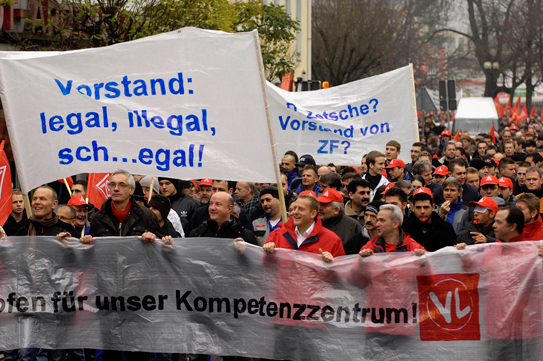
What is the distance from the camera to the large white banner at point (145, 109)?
255 inches

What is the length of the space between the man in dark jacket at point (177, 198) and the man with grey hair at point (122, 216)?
2.29m

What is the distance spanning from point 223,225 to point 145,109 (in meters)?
1.13

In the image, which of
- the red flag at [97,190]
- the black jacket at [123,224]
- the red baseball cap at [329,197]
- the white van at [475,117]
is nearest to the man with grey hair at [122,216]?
the black jacket at [123,224]

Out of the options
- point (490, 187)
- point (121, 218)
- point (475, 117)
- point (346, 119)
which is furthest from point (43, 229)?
point (475, 117)

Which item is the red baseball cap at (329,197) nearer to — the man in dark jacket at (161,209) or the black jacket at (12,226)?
the man in dark jacket at (161,209)

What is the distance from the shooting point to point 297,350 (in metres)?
5.92

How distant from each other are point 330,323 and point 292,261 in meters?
0.53

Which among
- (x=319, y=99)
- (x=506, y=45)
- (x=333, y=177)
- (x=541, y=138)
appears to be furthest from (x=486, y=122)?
(x=506, y=45)

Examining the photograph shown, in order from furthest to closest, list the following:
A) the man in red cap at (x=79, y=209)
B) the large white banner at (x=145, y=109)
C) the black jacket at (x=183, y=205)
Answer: the black jacket at (x=183, y=205) < the man in red cap at (x=79, y=209) < the large white banner at (x=145, y=109)

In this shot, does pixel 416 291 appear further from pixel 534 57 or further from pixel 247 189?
pixel 534 57

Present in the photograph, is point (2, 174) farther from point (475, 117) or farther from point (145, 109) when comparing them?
point (475, 117)

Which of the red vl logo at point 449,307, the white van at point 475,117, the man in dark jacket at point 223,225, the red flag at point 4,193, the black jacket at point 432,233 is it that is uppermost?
the white van at point 475,117

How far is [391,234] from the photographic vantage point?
6031mm

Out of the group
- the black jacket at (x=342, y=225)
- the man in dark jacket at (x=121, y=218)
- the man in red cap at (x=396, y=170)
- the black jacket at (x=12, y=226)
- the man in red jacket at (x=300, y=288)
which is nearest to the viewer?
the man in red jacket at (x=300, y=288)
